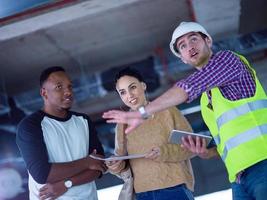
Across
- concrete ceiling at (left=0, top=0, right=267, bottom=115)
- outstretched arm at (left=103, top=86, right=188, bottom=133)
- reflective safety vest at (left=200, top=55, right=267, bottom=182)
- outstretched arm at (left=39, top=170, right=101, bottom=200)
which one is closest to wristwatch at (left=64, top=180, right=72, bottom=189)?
outstretched arm at (left=39, top=170, right=101, bottom=200)

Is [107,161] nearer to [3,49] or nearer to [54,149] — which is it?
[54,149]

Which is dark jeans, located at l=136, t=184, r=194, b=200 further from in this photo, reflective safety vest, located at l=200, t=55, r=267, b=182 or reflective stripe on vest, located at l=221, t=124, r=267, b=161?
reflective stripe on vest, located at l=221, t=124, r=267, b=161

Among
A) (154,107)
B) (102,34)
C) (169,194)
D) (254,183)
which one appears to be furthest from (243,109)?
(102,34)

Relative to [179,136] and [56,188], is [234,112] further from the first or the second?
[56,188]

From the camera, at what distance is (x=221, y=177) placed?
684 cm

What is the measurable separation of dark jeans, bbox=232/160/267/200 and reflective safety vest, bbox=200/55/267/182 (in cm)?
3

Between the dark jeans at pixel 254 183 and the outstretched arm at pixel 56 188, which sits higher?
the outstretched arm at pixel 56 188

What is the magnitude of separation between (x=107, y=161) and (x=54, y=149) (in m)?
0.30

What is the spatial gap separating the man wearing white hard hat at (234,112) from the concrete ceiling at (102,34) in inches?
107

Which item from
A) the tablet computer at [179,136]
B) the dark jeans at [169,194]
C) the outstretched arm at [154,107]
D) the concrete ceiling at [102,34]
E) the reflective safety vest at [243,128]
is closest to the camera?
the outstretched arm at [154,107]

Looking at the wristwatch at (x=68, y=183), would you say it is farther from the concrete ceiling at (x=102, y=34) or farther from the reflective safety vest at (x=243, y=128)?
the concrete ceiling at (x=102, y=34)

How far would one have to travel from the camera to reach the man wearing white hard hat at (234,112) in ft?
5.78

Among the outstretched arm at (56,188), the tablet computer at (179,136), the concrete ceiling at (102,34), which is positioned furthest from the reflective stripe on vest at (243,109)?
the concrete ceiling at (102,34)

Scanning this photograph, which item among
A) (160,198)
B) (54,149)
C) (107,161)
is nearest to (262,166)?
(160,198)
